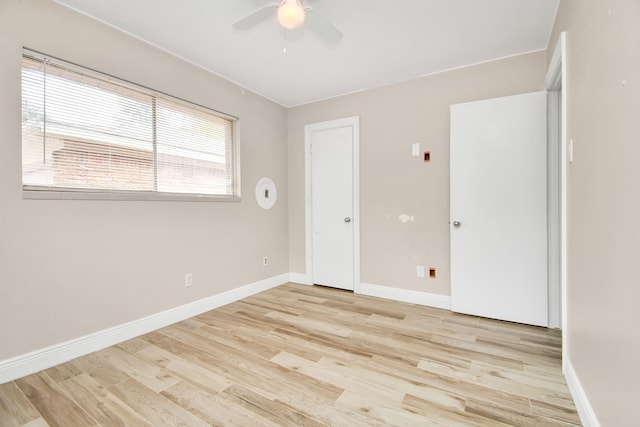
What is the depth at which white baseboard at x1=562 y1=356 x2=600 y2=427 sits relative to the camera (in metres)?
1.32

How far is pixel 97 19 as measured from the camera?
2166 mm

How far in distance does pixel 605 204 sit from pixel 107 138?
10.3ft

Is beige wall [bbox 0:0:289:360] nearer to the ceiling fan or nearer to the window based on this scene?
the window

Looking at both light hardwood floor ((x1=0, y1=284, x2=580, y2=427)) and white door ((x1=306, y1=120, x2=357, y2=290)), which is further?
white door ((x1=306, y1=120, x2=357, y2=290))

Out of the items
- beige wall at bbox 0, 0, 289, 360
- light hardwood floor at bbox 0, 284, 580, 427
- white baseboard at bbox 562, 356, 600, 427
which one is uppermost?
beige wall at bbox 0, 0, 289, 360

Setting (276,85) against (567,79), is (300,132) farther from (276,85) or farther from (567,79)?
(567,79)

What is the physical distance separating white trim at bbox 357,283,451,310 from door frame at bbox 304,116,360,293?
160 millimetres

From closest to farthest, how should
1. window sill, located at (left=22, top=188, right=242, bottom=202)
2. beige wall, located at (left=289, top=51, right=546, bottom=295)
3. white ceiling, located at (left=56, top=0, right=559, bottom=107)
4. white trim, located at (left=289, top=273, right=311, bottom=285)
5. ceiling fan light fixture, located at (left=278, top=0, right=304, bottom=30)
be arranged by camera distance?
ceiling fan light fixture, located at (left=278, top=0, right=304, bottom=30)
window sill, located at (left=22, top=188, right=242, bottom=202)
white ceiling, located at (left=56, top=0, right=559, bottom=107)
beige wall, located at (left=289, top=51, right=546, bottom=295)
white trim, located at (left=289, top=273, right=311, bottom=285)

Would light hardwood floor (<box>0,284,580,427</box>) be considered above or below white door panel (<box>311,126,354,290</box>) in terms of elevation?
below

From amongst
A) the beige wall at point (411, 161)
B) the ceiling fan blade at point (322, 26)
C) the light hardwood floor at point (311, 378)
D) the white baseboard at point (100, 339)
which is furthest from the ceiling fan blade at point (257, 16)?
the white baseboard at point (100, 339)

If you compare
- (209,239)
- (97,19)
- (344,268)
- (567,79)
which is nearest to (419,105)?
(567,79)

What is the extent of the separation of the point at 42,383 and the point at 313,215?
2.92 m

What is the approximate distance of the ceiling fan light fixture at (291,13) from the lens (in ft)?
5.48

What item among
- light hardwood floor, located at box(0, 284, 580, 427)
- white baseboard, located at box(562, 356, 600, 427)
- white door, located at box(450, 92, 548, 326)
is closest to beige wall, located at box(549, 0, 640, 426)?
white baseboard, located at box(562, 356, 600, 427)
